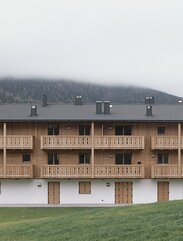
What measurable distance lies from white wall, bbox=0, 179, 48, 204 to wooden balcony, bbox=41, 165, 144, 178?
5.04 ft

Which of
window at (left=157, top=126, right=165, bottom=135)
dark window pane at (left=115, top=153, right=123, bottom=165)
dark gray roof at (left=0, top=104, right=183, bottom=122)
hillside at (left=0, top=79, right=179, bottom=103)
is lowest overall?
dark window pane at (left=115, top=153, right=123, bottom=165)

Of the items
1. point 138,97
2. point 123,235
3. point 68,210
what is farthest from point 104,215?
point 138,97

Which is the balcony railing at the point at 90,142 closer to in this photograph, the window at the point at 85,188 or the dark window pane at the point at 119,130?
the dark window pane at the point at 119,130

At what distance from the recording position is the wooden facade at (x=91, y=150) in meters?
49.7

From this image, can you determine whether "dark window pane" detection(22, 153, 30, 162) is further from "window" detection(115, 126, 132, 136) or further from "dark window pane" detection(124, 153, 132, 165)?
"dark window pane" detection(124, 153, 132, 165)

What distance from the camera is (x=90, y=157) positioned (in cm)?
5109

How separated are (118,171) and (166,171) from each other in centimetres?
413

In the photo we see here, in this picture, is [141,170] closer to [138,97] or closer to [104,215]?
[104,215]

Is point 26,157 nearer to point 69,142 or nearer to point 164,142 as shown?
point 69,142

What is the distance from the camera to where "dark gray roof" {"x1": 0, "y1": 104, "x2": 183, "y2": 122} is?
164 feet

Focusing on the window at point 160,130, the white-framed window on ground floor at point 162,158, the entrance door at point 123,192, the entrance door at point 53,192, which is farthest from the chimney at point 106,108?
the entrance door at point 53,192

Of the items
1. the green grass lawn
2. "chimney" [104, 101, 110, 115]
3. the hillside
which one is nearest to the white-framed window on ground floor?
"chimney" [104, 101, 110, 115]

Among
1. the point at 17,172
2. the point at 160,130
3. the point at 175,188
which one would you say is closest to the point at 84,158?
the point at 17,172

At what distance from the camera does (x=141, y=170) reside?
1965 inches
